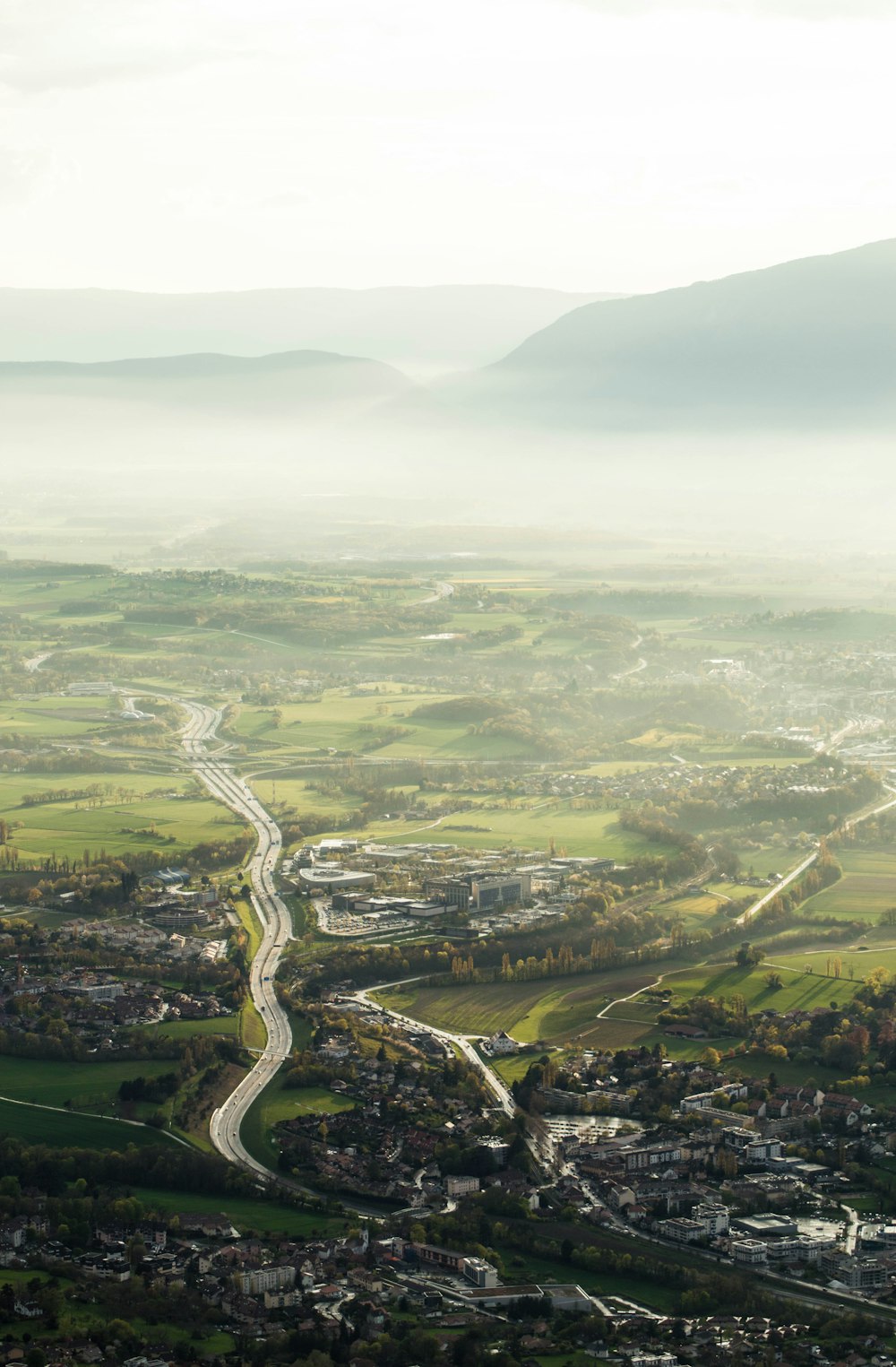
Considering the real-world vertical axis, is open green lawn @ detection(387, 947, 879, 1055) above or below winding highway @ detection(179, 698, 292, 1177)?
below

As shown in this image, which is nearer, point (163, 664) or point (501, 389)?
point (163, 664)

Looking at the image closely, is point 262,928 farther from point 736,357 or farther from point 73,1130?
point 736,357

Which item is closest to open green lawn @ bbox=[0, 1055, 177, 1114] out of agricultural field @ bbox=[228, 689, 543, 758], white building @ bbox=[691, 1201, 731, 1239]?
white building @ bbox=[691, 1201, 731, 1239]

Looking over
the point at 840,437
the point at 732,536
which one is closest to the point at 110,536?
the point at 732,536

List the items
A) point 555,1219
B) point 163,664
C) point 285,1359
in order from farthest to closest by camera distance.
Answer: point 163,664, point 555,1219, point 285,1359

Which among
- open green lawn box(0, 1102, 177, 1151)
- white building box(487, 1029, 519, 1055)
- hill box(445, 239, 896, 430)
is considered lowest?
white building box(487, 1029, 519, 1055)

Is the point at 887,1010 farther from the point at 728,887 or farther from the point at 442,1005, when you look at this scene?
the point at 728,887

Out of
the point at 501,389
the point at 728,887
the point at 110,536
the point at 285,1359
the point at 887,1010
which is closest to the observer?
the point at 285,1359

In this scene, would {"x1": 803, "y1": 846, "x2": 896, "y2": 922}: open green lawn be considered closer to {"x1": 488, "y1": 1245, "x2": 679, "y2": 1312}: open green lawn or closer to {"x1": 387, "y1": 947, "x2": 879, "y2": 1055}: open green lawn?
{"x1": 387, "y1": 947, "x2": 879, "y2": 1055}: open green lawn
